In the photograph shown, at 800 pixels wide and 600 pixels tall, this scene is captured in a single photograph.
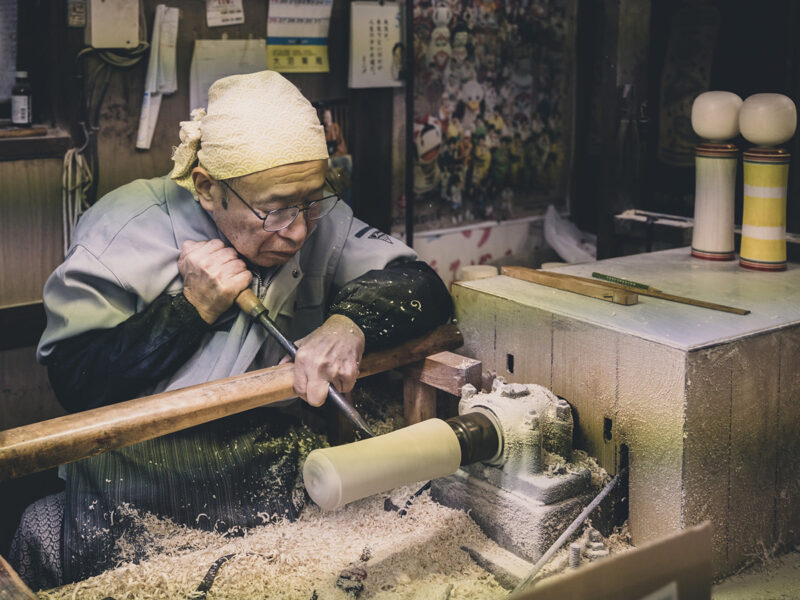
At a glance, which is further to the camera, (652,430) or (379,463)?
(652,430)

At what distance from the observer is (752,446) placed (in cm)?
222

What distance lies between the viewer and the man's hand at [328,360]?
2.29 m

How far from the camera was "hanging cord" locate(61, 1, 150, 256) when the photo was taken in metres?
3.83

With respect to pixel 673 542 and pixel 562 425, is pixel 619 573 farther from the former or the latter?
pixel 562 425

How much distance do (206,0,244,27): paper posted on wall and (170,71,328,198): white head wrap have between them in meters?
1.74

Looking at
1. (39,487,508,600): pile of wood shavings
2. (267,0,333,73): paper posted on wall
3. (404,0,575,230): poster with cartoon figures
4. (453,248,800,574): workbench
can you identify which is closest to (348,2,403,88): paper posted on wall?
(267,0,333,73): paper posted on wall

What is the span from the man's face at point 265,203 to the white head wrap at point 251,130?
34 mm

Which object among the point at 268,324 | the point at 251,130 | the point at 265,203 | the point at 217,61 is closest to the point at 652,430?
the point at 268,324

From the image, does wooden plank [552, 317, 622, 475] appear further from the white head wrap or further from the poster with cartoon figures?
the poster with cartoon figures

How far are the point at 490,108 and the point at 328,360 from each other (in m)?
4.10

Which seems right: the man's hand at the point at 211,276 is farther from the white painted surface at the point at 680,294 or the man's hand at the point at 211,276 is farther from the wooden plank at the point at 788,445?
the wooden plank at the point at 788,445

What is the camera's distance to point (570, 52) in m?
6.52

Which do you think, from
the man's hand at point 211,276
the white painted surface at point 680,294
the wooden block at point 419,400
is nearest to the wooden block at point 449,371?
the wooden block at point 419,400

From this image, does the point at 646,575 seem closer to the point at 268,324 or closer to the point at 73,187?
the point at 268,324
